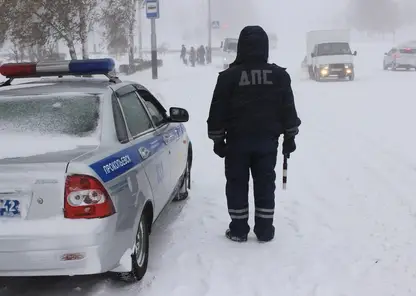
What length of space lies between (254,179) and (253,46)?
1219mm

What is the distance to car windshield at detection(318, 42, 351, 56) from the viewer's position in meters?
26.8

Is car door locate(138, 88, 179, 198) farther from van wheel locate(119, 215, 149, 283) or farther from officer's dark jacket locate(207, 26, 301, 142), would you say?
van wheel locate(119, 215, 149, 283)

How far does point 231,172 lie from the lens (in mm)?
5031

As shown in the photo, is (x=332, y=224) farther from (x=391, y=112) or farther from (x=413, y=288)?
(x=391, y=112)

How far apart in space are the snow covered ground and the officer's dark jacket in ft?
3.60

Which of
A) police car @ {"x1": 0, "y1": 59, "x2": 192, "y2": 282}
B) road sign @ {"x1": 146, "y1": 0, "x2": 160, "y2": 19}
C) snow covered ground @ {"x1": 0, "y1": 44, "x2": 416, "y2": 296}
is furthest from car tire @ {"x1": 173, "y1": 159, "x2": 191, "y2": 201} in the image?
road sign @ {"x1": 146, "y1": 0, "x2": 160, "y2": 19}

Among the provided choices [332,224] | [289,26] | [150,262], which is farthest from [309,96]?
[289,26]

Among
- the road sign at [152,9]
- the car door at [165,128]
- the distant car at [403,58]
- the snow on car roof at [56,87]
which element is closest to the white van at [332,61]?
the distant car at [403,58]

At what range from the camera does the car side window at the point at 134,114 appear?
15.1 feet

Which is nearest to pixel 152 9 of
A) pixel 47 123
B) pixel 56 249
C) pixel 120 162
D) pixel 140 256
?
pixel 47 123

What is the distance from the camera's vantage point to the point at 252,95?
480 centimetres

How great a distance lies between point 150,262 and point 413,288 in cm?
214

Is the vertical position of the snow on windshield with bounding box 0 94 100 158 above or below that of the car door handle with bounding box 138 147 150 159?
above

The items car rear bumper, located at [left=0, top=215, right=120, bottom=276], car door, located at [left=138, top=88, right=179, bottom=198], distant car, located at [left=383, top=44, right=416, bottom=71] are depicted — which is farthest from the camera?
distant car, located at [left=383, top=44, right=416, bottom=71]
